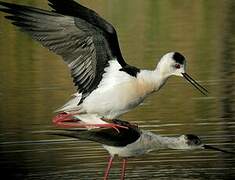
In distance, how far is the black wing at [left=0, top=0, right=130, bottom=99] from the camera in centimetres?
1123

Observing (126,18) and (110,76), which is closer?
(110,76)

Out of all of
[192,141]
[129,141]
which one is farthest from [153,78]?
[192,141]

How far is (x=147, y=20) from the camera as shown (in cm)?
2742

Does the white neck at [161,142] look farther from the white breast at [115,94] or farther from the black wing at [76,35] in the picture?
the black wing at [76,35]

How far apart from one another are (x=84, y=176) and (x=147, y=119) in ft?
9.31

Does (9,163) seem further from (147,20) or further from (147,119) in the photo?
(147,20)

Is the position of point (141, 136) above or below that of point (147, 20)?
above

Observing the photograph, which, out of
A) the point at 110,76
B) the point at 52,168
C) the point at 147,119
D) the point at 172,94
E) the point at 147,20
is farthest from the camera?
the point at 147,20

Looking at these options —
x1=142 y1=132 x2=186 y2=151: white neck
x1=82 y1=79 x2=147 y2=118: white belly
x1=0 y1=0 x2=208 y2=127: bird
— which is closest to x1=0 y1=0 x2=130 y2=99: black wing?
x1=0 y1=0 x2=208 y2=127: bird

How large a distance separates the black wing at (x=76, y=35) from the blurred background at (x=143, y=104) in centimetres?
121

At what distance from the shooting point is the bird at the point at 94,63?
1139 cm

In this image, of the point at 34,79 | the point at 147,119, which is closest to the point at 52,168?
the point at 147,119

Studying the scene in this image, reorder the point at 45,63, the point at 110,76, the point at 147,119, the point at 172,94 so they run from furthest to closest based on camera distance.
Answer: the point at 45,63 < the point at 172,94 < the point at 147,119 < the point at 110,76

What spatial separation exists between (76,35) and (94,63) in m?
0.39
